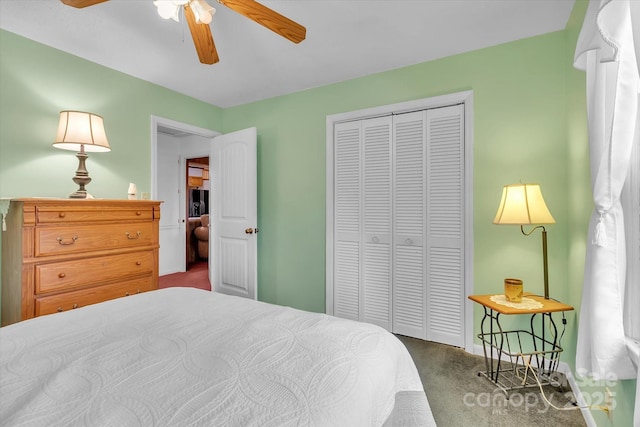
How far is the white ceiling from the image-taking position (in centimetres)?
196

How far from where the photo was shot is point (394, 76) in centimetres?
279

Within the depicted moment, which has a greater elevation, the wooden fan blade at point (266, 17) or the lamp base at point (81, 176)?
the wooden fan blade at point (266, 17)

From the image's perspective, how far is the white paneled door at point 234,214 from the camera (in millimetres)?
3377

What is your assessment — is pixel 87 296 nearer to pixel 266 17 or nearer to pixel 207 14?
→ pixel 207 14

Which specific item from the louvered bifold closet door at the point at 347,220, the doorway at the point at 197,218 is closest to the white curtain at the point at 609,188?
the louvered bifold closet door at the point at 347,220

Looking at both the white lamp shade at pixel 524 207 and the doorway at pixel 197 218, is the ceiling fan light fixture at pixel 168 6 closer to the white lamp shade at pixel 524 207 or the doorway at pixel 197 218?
the white lamp shade at pixel 524 207

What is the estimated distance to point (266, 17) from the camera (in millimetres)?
1544

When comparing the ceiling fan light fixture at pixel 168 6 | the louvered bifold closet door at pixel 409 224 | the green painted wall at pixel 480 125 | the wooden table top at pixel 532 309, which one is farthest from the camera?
the louvered bifold closet door at pixel 409 224

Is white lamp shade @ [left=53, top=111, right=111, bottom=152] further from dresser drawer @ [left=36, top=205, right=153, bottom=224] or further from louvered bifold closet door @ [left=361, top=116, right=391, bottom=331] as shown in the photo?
louvered bifold closet door @ [left=361, top=116, right=391, bottom=331]

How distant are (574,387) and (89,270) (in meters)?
3.27

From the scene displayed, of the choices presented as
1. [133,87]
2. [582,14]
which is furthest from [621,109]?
[133,87]

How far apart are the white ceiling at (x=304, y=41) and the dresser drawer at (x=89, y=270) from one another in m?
1.63

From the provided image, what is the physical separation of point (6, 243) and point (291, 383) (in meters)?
2.39

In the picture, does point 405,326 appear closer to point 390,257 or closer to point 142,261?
point 390,257
